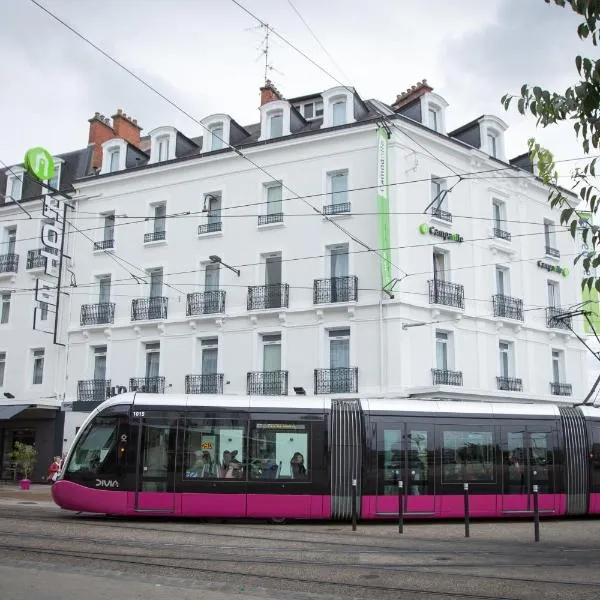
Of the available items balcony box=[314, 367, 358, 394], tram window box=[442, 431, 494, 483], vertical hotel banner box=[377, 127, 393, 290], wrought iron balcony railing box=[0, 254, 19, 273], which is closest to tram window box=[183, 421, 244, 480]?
tram window box=[442, 431, 494, 483]

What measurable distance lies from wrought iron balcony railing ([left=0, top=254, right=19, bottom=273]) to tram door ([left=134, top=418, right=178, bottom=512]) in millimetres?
19641

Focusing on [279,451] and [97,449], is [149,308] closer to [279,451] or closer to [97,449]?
[97,449]

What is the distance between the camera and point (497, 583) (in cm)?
906

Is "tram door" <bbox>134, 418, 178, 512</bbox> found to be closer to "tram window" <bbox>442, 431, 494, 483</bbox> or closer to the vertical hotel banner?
"tram window" <bbox>442, 431, 494, 483</bbox>

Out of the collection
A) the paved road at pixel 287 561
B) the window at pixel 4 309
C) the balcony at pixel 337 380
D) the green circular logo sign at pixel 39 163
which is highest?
the green circular logo sign at pixel 39 163

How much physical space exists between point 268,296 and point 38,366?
11.6 meters

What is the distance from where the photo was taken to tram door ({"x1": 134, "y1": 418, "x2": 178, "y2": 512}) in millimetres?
15828

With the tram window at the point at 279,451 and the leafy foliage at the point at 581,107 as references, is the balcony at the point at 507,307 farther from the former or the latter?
the leafy foliage at the point at 581,107

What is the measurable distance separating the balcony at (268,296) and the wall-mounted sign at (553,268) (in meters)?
10.5

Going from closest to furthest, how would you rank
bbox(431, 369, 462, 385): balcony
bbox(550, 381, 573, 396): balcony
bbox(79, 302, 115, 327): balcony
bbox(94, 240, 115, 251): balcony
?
bbox(431, 369, 462, 385): balcony, bbox(550, 381, 573, 396): balcony, bbox(79, 302, 115, 327): balcony, bbox(94, 240, 115, 251): balcony

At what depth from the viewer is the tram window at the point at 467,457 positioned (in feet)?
54.4

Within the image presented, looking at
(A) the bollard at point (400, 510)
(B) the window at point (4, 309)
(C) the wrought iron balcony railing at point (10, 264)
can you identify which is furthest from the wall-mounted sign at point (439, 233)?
(B) the window at point (4, 309)

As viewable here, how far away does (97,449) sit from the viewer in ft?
52.6

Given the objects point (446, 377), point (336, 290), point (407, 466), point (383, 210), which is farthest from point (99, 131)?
point (407, 466)
